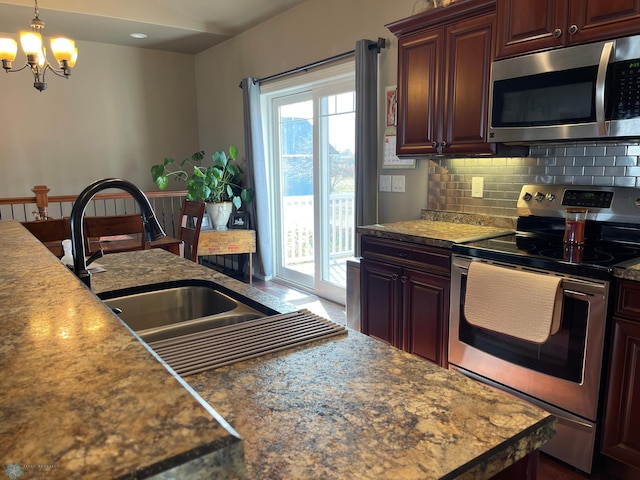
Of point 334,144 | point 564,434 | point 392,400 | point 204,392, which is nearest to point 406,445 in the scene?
point 392,400

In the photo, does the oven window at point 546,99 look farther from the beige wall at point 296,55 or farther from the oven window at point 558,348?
the beige wall at point 296,55

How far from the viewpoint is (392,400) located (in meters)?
0.82

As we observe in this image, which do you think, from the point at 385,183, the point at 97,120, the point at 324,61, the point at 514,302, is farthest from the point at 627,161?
the point at 97,120

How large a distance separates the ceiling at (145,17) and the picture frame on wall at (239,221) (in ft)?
6.37

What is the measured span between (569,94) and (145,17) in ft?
13.6

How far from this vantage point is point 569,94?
2.14 m

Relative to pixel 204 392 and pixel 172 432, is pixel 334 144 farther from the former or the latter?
pixel 172 432

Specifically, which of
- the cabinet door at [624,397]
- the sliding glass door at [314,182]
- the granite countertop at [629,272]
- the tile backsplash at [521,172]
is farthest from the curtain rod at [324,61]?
the cabinet door at [624,397]

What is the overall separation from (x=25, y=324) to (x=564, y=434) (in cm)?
209

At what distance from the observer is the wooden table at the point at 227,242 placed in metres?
4.81

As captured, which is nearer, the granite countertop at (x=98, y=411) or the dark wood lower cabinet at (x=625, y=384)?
the granite countertop at (x=98, y=411)

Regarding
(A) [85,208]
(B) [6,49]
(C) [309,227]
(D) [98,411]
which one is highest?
(B) [6,49]

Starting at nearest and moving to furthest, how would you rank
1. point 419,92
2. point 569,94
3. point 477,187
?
point 569,94 → point 419,92 → point 477,187

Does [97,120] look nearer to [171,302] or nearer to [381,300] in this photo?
[381,300]
